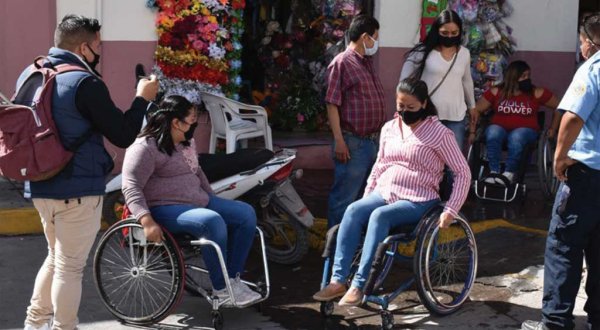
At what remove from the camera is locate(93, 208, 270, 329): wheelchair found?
5.77 m

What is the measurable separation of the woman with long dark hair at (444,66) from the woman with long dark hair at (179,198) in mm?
2172

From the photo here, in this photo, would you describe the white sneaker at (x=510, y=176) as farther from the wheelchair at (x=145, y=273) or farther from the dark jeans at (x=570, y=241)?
the wheelchair at (x=145, y=273)

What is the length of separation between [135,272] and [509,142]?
4.02 metres

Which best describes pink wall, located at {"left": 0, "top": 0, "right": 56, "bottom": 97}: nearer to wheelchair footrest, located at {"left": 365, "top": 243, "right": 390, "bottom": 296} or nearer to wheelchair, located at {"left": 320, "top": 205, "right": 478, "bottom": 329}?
wheelchair, located at {"left": 320, "top": 205, "right": 478, "bottom": 329}

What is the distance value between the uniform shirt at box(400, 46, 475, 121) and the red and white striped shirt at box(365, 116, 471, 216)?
139 cm

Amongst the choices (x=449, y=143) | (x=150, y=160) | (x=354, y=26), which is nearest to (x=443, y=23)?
(x=354, y=26)

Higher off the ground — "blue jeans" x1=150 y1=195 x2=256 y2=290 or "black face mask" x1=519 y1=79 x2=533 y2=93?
"black face mask" x1=519 y1=79 x2=533 y2=93

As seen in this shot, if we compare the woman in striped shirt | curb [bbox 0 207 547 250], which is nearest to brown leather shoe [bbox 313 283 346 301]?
the woman in striped shirt

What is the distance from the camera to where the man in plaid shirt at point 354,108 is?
280 inches

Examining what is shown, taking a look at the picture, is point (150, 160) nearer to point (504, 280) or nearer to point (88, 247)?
point (88, 247)

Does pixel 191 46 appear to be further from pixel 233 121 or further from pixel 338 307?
pixel 338 307

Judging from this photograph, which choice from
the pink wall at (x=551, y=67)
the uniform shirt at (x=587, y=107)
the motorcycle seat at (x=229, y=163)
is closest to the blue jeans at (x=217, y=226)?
the motorcycle seat at (x=229, y=163)

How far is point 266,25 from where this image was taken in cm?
1116

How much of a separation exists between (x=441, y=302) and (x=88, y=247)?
2.27 meters
